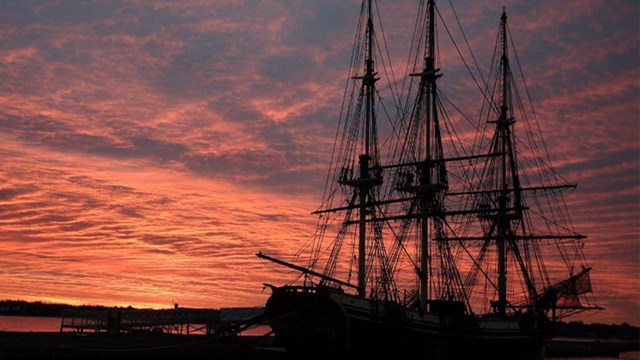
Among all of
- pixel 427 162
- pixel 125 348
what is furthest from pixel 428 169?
pixel 125 348

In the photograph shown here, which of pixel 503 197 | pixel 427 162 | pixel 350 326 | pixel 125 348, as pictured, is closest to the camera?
pixel 125 348

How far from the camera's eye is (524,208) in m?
83.2

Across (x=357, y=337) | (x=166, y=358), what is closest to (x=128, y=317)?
(x=166, y=358)

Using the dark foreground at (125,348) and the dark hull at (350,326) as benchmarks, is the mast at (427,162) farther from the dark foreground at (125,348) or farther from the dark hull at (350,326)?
the dark foreground at (125,348)

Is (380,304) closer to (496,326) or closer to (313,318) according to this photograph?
(313,318)

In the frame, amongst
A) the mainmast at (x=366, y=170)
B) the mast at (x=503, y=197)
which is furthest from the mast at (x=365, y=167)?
the mast at (x=503, y=197)

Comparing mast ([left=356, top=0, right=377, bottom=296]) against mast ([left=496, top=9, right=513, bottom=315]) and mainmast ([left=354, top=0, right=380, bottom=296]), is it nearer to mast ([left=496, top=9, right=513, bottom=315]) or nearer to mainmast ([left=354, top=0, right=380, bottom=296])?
mainmast ([left=354, top=0, right=380, bottom=296])

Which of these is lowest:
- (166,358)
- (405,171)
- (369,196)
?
(166,358)

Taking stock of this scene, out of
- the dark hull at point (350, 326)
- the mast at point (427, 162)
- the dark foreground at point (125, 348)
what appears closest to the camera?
the dark foreground at point (125, 348)

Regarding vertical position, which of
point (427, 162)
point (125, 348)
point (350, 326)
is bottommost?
point (125, 348)

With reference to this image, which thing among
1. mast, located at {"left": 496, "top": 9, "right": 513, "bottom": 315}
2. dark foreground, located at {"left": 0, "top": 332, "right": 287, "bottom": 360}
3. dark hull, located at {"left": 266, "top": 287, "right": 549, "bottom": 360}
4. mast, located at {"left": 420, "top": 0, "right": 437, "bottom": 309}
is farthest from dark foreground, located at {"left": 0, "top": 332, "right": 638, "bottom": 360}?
mast, located at {"left": 496, "top": 9, "right": 513, "bottom": 315}

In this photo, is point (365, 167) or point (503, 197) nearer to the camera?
point (365, 167)

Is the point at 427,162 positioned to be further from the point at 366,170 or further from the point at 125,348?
the point at 125,348

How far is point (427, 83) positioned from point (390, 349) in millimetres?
30613
